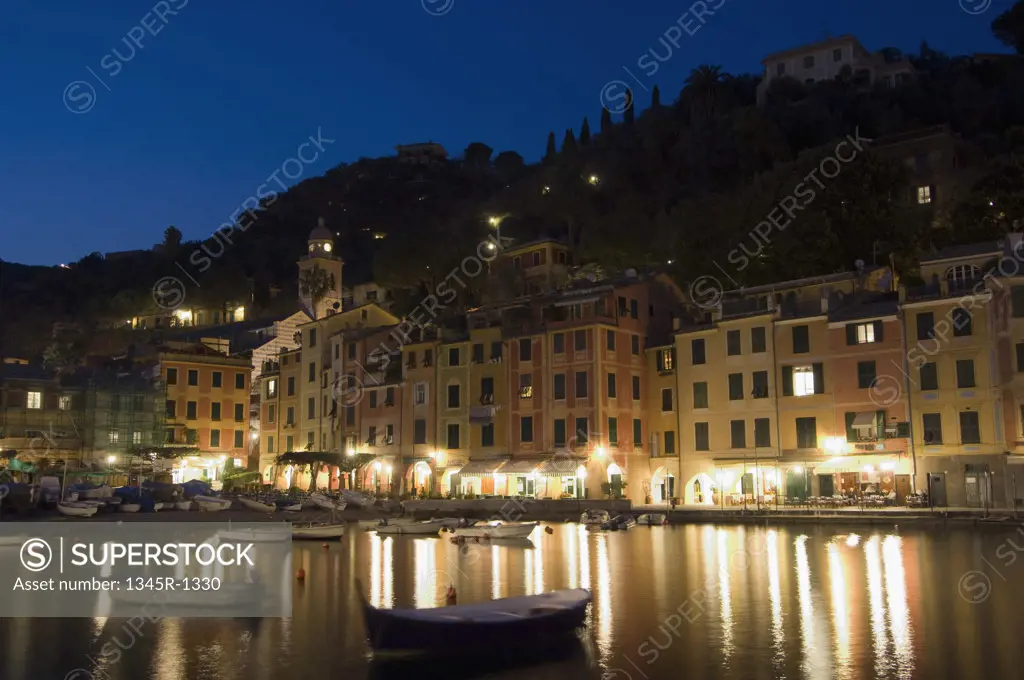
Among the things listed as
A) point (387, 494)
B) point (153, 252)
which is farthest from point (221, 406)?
point (153, 252)

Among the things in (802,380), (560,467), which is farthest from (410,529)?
(802,380)

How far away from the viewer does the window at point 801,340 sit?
172 ft

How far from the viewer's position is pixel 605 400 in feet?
190

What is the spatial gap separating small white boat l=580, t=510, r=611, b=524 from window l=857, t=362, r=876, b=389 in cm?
1457

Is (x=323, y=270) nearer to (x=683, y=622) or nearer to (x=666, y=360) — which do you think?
(x=666, y=360)

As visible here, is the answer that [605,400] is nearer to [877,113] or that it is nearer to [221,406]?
[221,406]

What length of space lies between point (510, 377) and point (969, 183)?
39.4m

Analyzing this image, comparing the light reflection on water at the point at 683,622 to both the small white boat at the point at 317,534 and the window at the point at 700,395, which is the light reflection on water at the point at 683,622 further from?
the window at the point at 700,395

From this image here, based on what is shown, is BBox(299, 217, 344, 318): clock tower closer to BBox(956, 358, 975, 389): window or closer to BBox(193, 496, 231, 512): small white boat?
BBox(193, 496, 231, 512): small white boat

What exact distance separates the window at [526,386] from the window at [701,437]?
1012cm

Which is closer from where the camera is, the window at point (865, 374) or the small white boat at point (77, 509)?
the small white boat at point (77, 509)

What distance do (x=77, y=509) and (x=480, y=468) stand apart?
74.6 ft

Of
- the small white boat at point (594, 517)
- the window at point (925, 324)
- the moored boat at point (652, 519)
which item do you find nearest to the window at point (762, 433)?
the moored boat at point (652, 519)

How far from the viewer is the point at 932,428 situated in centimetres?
4778
